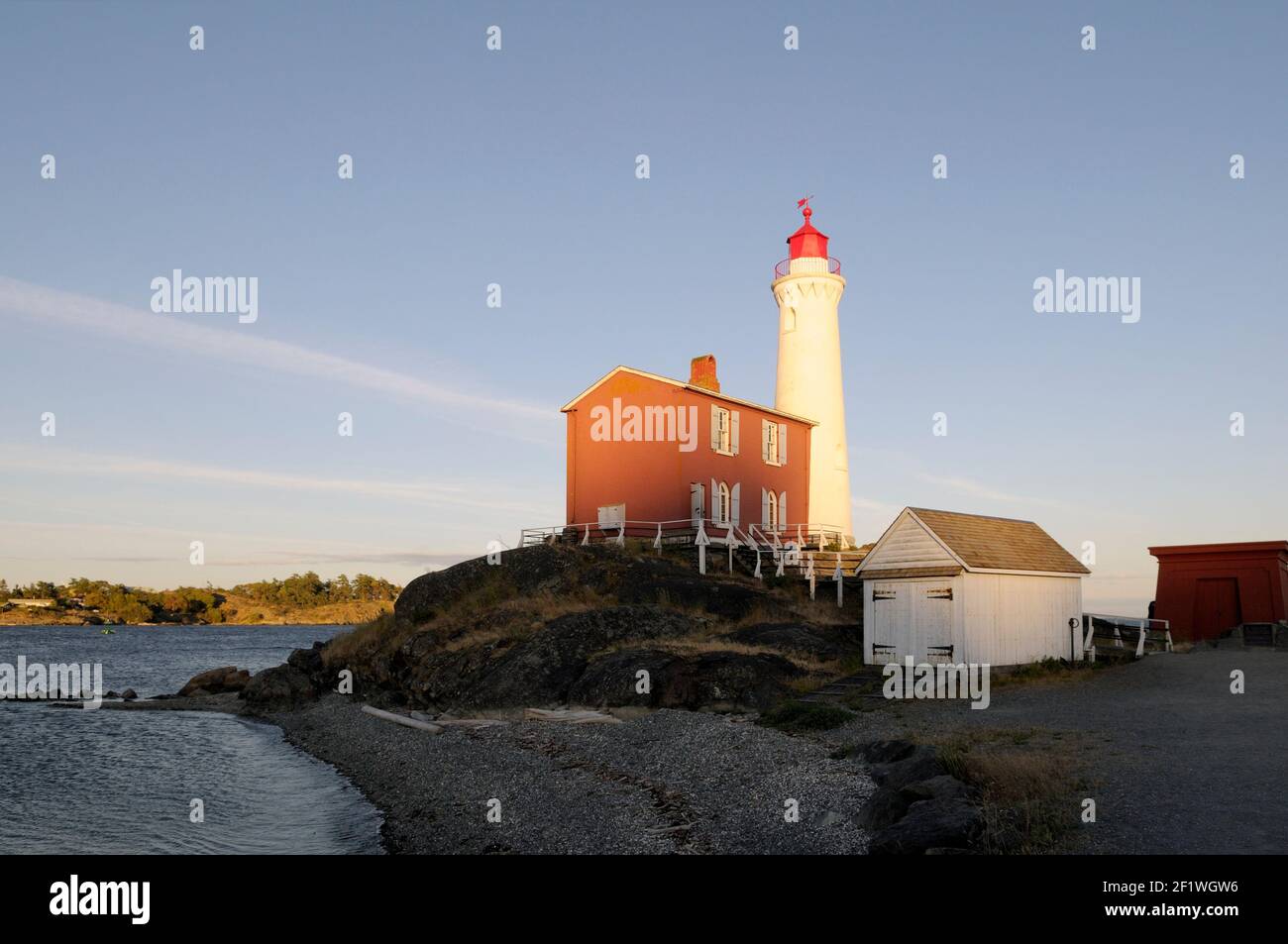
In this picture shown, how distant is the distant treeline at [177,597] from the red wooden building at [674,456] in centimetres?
15294

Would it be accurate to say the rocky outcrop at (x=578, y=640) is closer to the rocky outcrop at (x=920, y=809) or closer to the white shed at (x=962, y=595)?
the white shed at (x=962, y=595)

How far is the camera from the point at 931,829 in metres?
10.3

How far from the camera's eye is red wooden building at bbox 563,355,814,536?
124 ft

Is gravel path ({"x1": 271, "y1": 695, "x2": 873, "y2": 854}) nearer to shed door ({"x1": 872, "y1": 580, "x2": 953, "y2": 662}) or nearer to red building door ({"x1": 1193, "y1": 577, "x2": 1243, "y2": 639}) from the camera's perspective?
shed door ({"x1": 872, "y1": 580, "x2": 953, "y2": 662})

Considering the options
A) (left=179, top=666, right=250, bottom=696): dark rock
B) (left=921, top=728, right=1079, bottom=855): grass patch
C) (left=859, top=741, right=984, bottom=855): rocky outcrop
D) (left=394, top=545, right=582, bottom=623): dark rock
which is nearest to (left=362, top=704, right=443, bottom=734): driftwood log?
(left=394, top=545, right=582, bottom=623): dark rock

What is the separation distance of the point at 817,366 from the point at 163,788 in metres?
31.9

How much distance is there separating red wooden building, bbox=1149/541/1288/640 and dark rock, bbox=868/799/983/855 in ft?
94.5

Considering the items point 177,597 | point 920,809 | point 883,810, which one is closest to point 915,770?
point 883,810

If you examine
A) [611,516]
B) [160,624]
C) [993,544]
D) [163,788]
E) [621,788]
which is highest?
[611,516]

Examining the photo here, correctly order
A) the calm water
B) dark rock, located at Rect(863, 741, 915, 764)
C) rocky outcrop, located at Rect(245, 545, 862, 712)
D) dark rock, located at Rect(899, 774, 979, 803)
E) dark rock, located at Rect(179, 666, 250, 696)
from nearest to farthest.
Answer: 1. dark rock, located at Rect(899, 774, 979, 803)
2. dark rock, located at Rect(863, 741, 915, 764)
3. the calm water
4. rocky outcrop, located at Rect(245, 545, 862, 712)
5. dark rock, located at Rect(179, 666, 250, 696)

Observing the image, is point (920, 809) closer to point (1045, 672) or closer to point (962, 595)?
point (962, 595)

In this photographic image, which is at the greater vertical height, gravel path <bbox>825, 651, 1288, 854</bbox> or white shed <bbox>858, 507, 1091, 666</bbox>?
white shed <bbox>858, 507, 1091, 666</bbox>

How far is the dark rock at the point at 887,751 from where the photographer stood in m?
14.8
